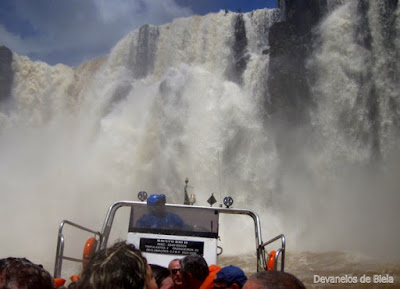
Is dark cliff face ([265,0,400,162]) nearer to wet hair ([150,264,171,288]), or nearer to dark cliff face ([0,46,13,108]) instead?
wet hair ([150,264,171,288])

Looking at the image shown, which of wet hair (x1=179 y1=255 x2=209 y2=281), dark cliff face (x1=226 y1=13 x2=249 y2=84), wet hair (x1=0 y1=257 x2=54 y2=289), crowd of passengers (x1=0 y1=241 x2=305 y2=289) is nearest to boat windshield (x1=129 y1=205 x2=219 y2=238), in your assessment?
wet hair (x1=179 y1=255 x2=209 y2=281)

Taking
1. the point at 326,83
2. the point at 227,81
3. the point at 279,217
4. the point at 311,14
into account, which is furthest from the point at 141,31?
the point at 279,217

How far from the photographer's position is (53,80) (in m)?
36.3

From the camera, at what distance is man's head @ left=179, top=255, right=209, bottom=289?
10.9 feet

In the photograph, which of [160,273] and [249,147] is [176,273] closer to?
[160,273]

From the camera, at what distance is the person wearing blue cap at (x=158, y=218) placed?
4.54m

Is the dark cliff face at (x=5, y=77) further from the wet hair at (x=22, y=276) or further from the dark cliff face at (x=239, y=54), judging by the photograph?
the wet hair at (x=22, y=276)

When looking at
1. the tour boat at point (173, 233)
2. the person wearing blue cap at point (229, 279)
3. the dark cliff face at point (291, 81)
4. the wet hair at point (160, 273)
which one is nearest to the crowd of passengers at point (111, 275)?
the person wearing blue cap at point (229, 279)

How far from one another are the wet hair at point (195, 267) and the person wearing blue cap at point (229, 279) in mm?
221

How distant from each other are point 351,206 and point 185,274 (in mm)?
19750

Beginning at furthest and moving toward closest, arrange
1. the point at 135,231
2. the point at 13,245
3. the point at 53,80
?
the point at 53,80, the point at 13,245, the point at 135,231

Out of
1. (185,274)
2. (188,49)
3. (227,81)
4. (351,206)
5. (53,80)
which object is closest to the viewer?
(185,274)

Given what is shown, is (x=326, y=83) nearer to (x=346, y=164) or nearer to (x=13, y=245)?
(x=346, y=164)

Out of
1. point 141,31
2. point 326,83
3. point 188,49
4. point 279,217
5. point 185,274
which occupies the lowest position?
point 185,274
